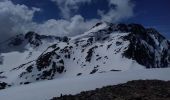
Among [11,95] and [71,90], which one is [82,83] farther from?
[11,95]

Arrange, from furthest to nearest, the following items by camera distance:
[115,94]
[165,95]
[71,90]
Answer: [71,90] < [115,94] < [165,95]

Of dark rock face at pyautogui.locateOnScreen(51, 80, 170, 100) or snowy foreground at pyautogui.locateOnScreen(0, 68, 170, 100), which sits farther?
snowy foreground at pyautogui.locateOnScreen(0, 68, 170, 100)

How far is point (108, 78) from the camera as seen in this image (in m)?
25.5

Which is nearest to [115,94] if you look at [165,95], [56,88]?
[165,95]

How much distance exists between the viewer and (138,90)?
17.6 metres

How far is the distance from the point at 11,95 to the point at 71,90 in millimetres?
4197

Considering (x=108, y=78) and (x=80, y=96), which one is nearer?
(x=80, y=96)

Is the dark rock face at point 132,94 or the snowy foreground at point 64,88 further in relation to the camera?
the snowy foreground at point 64,88

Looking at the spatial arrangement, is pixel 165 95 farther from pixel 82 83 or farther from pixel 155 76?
pixel 155 76

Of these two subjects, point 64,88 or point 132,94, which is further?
point 64,88

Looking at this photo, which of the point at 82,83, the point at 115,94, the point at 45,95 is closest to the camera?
the point at 115,94

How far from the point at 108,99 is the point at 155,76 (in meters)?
11.3

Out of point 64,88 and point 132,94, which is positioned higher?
point 64,88

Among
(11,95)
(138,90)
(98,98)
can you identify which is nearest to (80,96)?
(98,98)
